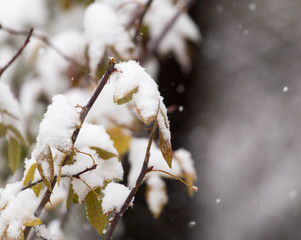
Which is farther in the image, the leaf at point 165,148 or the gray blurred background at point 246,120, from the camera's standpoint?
the gray blurred background at point 246,120

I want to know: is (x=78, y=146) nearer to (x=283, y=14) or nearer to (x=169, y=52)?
(x=169, y=52)

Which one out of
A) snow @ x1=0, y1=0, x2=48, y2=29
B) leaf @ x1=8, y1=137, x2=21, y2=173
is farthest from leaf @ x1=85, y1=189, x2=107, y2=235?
snow @ x1=0, y1=0, x2=48, y2=29

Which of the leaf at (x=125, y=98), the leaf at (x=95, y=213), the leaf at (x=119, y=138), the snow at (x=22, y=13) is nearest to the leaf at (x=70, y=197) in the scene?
the leaf at (x=95, y=213)

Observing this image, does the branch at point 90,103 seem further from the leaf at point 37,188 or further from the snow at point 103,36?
the snow at point 103,36

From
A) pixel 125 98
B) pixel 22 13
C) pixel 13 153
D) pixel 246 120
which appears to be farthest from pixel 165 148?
pixel 246 120

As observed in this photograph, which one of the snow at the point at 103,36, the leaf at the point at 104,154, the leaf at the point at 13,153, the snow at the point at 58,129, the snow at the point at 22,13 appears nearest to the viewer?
the snow at the point at 58,129

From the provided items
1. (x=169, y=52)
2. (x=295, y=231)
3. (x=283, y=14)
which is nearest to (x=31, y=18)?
(x=169, y=52)

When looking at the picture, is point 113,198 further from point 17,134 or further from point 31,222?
point 17,134
